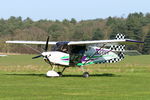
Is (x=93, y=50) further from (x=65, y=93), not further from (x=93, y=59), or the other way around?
(x=65, y=93)

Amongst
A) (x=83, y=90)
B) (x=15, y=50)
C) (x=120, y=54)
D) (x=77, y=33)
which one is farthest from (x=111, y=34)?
(x=83, y=90)

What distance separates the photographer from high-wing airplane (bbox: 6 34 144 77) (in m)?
24.0

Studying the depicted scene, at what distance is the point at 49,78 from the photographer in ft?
75.8

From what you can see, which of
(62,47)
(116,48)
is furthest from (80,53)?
(116,48)

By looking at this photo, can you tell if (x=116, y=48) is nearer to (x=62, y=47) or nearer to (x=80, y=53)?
(x=80, y=53)

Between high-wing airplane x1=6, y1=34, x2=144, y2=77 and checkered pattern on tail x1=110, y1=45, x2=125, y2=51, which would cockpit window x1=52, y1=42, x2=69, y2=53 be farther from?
checkered pattern on tail x1=110, y1=45, x2=125, y2=51

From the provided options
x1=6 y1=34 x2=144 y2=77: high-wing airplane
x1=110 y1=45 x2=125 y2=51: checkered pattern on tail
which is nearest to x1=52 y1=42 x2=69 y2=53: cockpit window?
x1=6 y1=34 x2=144 y2=77: high-wing airplane

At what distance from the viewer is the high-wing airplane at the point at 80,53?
24.0 m

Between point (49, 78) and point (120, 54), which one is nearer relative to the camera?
point (49, 78)

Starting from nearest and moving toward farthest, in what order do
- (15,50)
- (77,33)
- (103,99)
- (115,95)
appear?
A: (103,99)
(115,95)
(15,50)
(77,33)

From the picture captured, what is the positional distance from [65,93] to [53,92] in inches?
18.8

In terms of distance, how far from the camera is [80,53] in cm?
2547

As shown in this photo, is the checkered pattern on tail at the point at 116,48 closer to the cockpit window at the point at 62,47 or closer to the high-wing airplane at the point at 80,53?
the high-wing airplane at the point at 80,53

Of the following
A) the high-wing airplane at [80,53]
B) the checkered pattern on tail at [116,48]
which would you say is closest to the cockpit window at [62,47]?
the high-wing airplane at [80,53]
